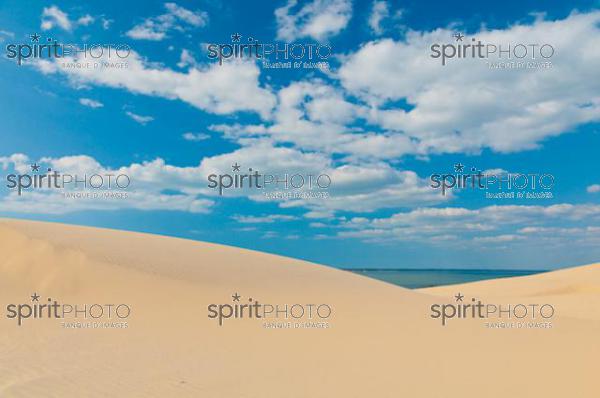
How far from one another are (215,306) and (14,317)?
4191 millimetres

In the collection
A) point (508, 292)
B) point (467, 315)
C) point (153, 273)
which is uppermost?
point (153, 273)

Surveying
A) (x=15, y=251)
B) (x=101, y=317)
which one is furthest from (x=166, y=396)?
(x=15, y=251)

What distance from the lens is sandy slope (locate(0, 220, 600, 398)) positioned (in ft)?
19.5

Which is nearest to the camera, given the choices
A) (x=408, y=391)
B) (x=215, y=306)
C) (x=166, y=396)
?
(x=166, y=396)

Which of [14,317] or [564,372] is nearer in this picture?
[564,372]

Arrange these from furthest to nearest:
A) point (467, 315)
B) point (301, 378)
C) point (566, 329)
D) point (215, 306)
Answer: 1. point (467, 315)
2. point (215, 306)
3. point (566, 329)
4. point (301, 378)

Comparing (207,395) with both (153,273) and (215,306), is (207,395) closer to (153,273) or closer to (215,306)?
(215,306)

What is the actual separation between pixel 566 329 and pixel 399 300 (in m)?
4.27

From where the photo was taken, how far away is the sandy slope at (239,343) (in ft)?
19.5

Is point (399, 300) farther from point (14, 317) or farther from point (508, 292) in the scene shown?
point (508, 292)

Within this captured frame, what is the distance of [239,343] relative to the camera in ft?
26.7

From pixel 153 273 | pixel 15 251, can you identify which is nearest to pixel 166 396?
pixel 153 273

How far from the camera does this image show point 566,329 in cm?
985

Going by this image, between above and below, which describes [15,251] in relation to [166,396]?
above
